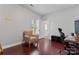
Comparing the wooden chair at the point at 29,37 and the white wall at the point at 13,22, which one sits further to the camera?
the wooden chair at the point at 29,37

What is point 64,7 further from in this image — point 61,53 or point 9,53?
point 9,53

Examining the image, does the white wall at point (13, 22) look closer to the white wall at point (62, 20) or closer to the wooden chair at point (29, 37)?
the wooden chair at point (29, 37)

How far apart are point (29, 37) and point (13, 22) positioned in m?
0.39

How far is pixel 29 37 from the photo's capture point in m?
2.07

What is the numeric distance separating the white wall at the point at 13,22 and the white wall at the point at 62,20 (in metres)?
0.30

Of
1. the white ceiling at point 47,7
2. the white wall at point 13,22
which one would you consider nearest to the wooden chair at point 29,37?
the white wall at point 13,22

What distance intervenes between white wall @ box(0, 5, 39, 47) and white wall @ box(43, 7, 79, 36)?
30 centimetres

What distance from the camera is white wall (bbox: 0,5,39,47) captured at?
1941 mm

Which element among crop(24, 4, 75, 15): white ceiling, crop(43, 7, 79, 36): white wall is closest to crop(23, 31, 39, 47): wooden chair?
crop(43, 7, 79, 36): white wall

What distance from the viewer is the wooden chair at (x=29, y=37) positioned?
205 centimetres

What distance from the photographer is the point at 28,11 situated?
207 centimetres

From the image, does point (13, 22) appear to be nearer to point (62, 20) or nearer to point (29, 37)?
point (29, 37)
